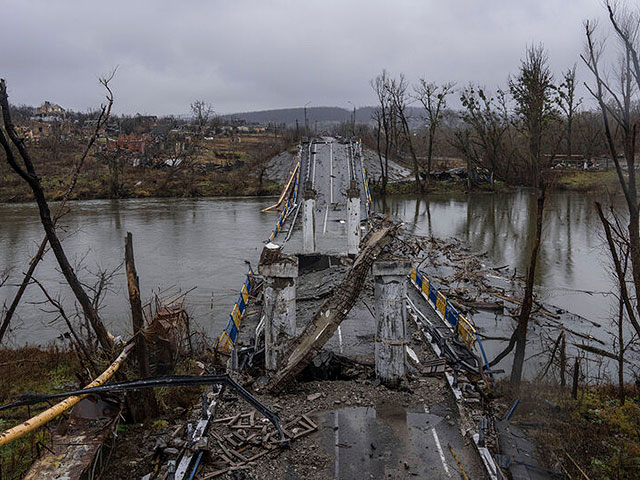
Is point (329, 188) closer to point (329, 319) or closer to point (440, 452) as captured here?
point (329, 319)

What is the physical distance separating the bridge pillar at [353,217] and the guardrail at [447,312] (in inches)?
108

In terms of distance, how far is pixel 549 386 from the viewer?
533 inches

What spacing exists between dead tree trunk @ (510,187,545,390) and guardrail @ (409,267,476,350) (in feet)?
4.65

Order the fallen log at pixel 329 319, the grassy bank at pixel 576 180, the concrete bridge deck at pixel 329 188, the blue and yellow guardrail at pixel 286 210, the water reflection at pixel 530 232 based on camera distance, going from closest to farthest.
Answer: the fallen log at pixel 329 319
the concrete bridge deck at pixel 329 188
the water reflection at pixel 530 232
the blue and yellow guardrail at pixel 286 210
the grassy bank at pixel 576 180

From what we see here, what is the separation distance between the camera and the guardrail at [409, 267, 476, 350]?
1388 centimetres

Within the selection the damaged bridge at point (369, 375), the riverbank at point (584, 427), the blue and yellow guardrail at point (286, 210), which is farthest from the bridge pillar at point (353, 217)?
the riverbank at point (584, 427)

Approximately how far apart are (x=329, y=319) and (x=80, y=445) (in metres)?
4.87

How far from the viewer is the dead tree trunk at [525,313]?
551 inches

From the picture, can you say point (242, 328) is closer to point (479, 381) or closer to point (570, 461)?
point (479, 381)

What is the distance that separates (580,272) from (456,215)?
19336 mm

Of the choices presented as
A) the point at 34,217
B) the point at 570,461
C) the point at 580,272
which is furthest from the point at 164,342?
the point at 34,217

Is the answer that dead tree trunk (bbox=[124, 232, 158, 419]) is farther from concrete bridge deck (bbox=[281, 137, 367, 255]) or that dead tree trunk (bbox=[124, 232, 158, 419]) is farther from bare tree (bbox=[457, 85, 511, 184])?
bare tree (bbox=[457, 85, 511, 184])

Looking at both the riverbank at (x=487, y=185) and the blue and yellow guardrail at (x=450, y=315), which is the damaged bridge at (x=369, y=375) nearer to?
the blue and yellow guardrail at (x=450, y=315)

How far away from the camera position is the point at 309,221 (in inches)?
821
